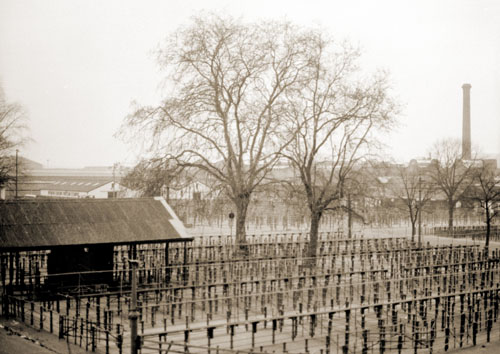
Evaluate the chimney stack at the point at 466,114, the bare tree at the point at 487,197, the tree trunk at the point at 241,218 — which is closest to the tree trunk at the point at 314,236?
the tree trunk at the point at 241,218

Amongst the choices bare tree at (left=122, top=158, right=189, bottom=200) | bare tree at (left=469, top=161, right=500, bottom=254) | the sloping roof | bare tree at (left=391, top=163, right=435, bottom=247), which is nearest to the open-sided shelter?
the sloping roof

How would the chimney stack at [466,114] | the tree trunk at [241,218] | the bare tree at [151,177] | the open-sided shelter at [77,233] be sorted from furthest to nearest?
the chimney stack at [466,114], the tree trunk at [241,218], the bare tree at [151,177], the open-sided shelter at [77,233]

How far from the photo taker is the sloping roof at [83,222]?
1978 centimetres

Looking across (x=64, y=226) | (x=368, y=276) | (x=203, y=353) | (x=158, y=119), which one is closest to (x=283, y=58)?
(x=158, y=119)

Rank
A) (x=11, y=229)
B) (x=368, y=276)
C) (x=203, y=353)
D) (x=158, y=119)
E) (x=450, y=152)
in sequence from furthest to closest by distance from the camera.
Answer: (x=450, y=152) < (x=158, y=119) < (x=368, y=276) < (x=11, y=229) < (x=203, y=353)

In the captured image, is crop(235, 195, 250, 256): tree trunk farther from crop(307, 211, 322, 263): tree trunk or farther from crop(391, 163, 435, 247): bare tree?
crop(391, 163, 435, 247): bare tree

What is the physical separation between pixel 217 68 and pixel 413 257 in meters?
16.3

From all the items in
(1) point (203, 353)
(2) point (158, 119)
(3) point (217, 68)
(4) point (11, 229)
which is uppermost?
(3) point (217, 68)

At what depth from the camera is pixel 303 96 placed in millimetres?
32344

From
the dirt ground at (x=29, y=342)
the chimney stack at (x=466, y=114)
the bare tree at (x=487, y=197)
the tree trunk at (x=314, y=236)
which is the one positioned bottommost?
the dirt ground at (x=29, y=342)

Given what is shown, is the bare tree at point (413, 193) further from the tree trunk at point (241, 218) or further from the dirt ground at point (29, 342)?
the dirt ground at point (29, 342)

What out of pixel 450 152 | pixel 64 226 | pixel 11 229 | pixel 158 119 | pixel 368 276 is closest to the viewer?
pixel 11 229

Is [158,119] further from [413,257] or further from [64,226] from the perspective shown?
[413,257]

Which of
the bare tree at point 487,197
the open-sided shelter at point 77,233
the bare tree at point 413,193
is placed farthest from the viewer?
the bare tree at point 413,193
